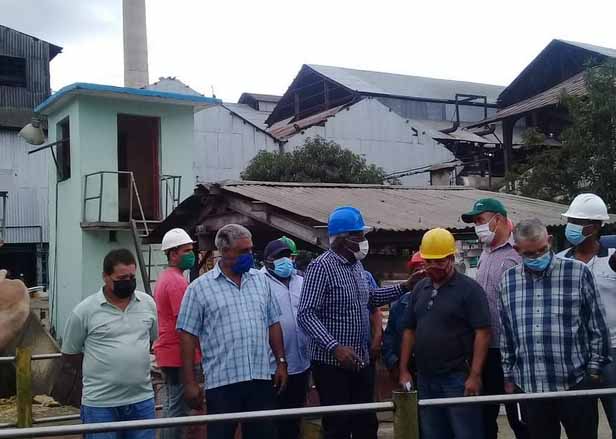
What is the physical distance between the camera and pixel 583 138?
14836mm

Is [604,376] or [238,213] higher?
[238,213]

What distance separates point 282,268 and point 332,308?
1.01 m

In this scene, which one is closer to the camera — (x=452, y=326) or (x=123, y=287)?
(x=452, y=326)

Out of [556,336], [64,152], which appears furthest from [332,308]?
[64,152]

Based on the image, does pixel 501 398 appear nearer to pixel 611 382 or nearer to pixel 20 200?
pixel 611 382

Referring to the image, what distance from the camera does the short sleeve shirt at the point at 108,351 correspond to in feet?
14.5

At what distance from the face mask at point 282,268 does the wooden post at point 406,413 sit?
104 inches

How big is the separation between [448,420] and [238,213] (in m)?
5.20

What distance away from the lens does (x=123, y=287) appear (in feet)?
14.9

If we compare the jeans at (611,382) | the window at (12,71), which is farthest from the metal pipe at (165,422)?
the window at (12,71)

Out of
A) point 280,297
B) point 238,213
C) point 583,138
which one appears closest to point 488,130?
point 583,138

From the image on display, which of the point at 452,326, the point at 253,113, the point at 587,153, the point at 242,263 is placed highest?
the point at 253,113

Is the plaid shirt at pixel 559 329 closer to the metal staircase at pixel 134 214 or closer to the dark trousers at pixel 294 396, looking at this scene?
the dark trousers at pixel 294 396

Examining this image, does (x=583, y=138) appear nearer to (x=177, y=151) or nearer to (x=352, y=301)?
(x=177, y=151)
